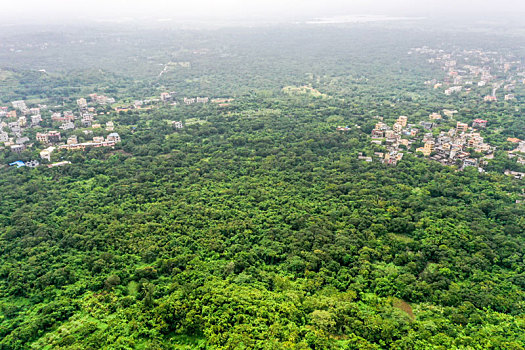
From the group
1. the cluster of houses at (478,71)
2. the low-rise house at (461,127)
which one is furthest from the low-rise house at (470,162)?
the cluster of houses at (478,71)

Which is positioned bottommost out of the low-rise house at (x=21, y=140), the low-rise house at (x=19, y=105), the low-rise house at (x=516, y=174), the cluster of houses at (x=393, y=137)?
the low-rise house at (x=516, y=174)

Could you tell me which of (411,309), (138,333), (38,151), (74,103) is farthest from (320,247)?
(74,103)

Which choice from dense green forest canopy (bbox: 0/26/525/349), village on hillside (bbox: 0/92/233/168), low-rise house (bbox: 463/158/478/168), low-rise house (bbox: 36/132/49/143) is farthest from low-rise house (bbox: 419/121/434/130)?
low-rise house (bbox: 36/132/49/143)

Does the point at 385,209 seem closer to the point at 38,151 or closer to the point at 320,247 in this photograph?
the point at 320,247

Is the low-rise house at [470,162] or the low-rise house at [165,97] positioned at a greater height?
the low-rise house at [165,97]

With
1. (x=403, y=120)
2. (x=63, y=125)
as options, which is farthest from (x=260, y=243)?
(x=63, y=125)

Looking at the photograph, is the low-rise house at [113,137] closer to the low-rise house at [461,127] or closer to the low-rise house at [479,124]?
the low-rise house at [461,127]
